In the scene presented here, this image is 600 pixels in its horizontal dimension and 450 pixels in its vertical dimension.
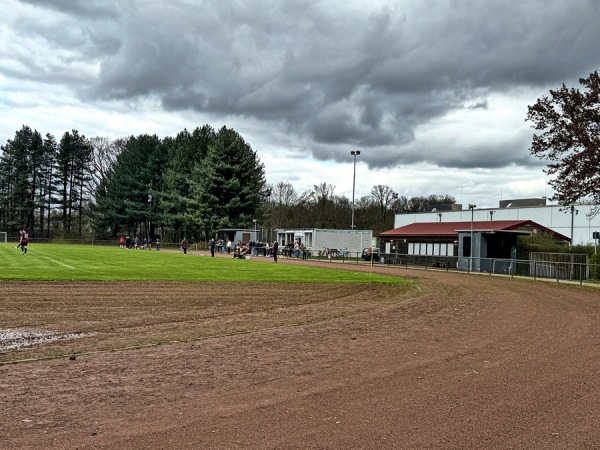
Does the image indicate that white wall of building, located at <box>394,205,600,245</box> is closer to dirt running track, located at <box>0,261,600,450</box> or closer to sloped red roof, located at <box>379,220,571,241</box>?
sloped red roof, located at <box>379,220,571,241</box>

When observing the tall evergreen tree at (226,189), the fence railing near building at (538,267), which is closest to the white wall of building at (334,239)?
the tall evergreen tree at (226,189)

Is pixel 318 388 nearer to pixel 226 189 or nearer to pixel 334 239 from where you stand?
pixel 334 239

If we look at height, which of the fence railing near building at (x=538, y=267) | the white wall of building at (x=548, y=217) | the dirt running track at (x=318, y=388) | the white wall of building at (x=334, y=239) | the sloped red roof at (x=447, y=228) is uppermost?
the white wall of building at (x=548, y=217)

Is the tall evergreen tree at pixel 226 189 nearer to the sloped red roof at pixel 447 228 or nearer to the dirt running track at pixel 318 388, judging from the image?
the sloped red roof at pixel 447 228

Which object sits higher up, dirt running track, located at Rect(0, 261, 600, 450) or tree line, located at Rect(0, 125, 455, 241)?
tree line, located at Rect(0, 125, 455, 241)

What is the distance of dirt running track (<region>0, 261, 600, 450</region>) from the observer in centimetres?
536

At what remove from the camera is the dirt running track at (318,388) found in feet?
17.6

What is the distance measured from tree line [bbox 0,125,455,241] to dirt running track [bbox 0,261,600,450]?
63095 millimetres

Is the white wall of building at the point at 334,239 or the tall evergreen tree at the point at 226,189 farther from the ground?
the tall evergreen tree at the point at 226,189

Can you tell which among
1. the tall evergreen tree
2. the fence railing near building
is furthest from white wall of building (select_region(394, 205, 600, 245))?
the tall evergreen tree

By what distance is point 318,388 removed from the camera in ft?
23.3

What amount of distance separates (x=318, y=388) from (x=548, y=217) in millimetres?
60623

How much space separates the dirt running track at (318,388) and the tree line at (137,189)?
63.1m

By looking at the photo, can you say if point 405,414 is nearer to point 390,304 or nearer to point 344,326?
point 344,326
